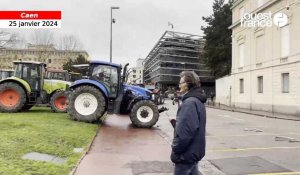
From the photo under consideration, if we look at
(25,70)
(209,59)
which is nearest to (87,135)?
(25,70)

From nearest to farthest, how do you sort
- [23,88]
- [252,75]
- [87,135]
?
[87,135] < [23,88] < [252,75]

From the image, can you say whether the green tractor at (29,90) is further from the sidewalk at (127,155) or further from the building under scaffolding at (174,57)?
the building under scaffolding at (174,57)

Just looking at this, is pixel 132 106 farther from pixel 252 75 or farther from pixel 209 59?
pixel 209 59

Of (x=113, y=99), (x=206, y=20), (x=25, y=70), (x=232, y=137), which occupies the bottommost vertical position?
(x=232, y=137)

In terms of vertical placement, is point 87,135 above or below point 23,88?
below

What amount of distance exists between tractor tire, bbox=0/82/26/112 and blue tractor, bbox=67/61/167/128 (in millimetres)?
3527

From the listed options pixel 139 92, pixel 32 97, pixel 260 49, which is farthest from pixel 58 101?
pixel 260 49

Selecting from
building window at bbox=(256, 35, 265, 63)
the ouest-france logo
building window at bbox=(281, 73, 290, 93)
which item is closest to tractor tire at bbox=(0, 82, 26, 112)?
building window at bbox=(281, 73, 290, 93)

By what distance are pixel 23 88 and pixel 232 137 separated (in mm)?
11210

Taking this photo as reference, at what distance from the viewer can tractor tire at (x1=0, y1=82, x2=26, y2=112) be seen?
2186 centimetres

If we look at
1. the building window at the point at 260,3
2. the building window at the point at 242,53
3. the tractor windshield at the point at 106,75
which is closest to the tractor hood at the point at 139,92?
the tractor windshield at the point at 106,75

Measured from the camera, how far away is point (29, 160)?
9.00 metres

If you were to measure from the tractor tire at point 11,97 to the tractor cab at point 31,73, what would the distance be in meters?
1.35

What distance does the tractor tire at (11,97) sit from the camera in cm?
2186
